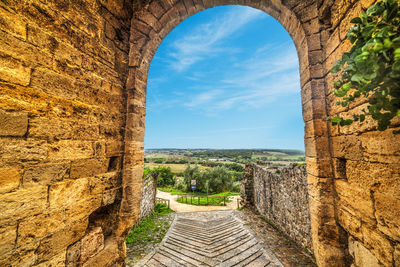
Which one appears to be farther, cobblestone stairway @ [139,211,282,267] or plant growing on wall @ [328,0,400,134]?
Answer: cobblestone stairway @ [139,211,282,267]

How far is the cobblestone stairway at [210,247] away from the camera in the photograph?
5.93 metres

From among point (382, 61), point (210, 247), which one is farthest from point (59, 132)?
point (210, 247)

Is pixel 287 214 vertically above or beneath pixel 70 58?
beneath

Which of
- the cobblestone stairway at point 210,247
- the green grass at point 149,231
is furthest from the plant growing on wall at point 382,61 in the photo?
the green grass at point 149,231

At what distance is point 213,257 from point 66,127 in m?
6.58

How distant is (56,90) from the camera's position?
1646mm

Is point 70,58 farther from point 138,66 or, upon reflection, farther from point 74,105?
point 138,66

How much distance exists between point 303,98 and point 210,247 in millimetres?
6818

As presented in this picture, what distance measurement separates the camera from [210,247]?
6816mm

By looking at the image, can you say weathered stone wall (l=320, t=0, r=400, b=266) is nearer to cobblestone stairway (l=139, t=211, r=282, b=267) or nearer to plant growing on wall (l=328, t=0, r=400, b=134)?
plant growing on wall (l=328, t=0, r=400, b=134)

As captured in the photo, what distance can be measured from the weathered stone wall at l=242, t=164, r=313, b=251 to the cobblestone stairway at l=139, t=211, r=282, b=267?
1.52 meters

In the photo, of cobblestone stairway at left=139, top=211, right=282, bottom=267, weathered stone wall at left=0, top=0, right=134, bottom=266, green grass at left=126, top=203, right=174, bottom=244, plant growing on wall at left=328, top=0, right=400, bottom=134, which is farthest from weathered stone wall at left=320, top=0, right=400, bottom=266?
green grass at left=126, top=203, right=174, bottom=244

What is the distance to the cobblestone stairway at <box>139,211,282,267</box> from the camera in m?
5.93

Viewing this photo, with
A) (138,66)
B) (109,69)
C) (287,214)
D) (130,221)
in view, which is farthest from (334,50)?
(287,214)
